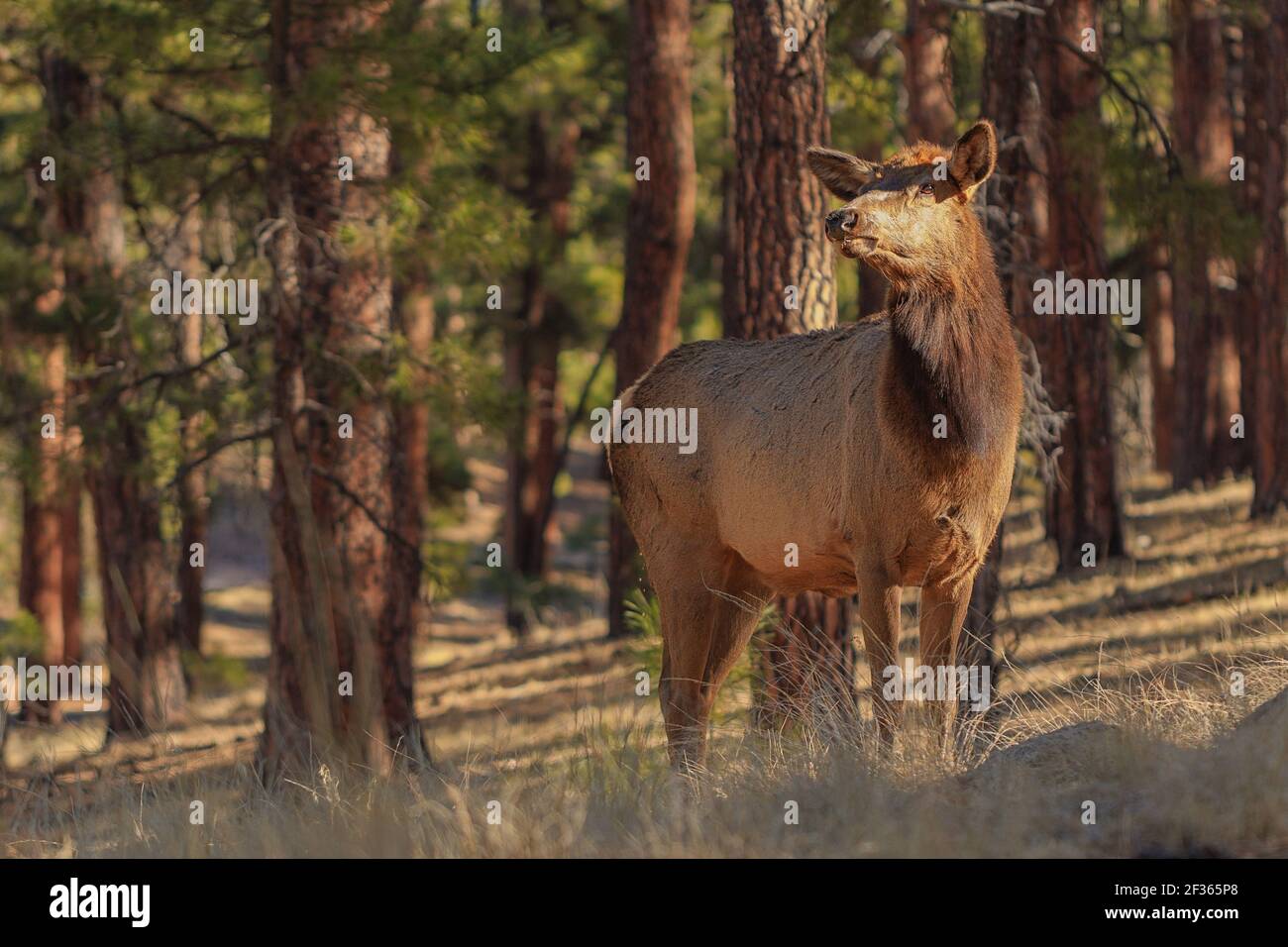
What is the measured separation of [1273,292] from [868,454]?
42.0 ft

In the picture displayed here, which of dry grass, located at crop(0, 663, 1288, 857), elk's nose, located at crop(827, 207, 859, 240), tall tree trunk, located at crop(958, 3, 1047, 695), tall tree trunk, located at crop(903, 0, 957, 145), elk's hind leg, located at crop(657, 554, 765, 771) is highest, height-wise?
tall tree trunk, located at crop(903, 0, 957, 145)

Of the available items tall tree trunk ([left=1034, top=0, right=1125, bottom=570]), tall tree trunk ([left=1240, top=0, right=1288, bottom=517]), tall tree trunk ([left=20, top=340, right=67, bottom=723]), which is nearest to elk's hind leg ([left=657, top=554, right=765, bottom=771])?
tall tree trunk ([left=1034, top=0, right=1125, bottom=570])

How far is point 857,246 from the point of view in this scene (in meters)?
6.55

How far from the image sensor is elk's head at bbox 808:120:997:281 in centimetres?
676

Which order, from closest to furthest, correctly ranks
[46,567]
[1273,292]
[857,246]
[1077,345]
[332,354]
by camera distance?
[857,246]
[332,354]
[1077,345]
[1273,292]
[46,567]

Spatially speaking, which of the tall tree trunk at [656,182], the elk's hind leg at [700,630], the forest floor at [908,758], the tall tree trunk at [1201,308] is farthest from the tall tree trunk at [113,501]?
the tall tree trunk at [1201,308]

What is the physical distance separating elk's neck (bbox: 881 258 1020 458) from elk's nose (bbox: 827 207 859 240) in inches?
26.0

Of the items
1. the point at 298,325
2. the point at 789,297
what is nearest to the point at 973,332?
the point at 789,297

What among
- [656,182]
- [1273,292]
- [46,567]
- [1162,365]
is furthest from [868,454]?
[1162,365]

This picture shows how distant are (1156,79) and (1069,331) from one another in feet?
62.9

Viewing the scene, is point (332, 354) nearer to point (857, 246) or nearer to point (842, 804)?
point (857, 246)

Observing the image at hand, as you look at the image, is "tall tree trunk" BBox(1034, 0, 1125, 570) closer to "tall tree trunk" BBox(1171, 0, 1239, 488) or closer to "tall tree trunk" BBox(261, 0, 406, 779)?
"tall tree trunk" BBox(1171, 0, 1239, 488)
